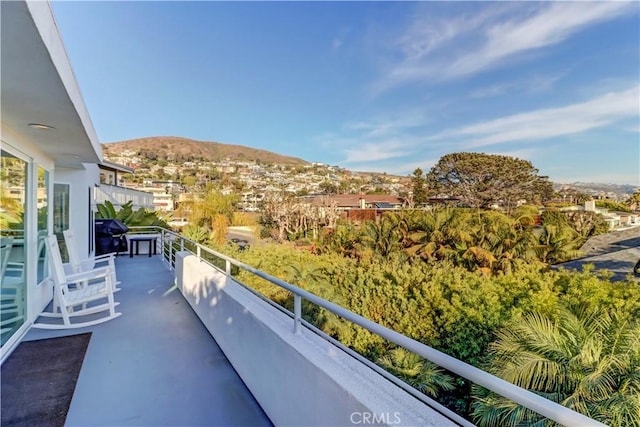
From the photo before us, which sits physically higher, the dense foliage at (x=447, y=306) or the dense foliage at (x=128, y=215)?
the dense foliage at (x=128, y=215)

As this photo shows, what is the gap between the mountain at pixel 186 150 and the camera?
66.8 metres

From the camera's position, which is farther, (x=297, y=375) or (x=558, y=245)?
(x=558, y=245)

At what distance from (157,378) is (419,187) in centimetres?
4078

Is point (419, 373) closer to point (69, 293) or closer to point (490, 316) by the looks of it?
point (490, 316)

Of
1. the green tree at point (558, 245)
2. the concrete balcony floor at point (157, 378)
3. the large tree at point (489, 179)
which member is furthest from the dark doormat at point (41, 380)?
the large tree at point (489, 179)

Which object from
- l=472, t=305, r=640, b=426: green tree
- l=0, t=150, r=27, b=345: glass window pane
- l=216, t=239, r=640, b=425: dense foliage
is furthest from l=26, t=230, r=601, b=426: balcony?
l=216, t=239, r=640, b=425: dense foliage

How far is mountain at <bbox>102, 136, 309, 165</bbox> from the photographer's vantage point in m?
66.8

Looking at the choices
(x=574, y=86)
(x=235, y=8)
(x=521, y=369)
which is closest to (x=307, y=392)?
(x=521, y=369)

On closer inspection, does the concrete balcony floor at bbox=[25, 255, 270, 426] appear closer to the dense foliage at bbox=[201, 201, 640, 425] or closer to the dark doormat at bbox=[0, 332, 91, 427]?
the dark doormat at bbox=[0, 332, 91, 427]

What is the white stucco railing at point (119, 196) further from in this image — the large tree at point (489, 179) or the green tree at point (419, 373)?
the large tree at point (489, 179)

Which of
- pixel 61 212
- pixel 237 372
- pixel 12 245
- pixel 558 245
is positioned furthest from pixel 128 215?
pixel 558 245

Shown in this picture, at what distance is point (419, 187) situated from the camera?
4097 centimetres

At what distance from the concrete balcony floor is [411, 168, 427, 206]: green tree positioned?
36720 millimetres

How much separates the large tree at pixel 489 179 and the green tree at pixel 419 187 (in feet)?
10.6
